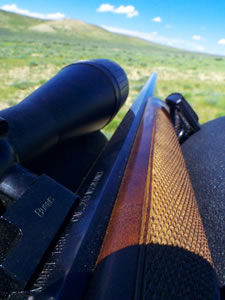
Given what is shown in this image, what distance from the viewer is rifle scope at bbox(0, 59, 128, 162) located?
2.55 feet

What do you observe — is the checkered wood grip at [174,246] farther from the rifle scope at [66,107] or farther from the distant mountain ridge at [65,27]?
the distant mountain ridge at [65,27]

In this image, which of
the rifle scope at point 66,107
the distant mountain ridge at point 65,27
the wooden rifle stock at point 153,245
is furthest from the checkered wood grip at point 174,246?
Result: the distant mountain ridge at point 65,27

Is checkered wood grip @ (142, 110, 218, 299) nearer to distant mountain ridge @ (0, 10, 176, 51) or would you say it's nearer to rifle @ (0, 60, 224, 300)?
rifle @ (0, 60, 224, 300)

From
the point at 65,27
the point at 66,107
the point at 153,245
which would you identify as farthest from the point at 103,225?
the point at 65,27

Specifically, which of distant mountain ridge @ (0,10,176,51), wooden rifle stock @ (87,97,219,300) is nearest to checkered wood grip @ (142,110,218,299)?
wooden rifle stock @ (87,97,219,300)

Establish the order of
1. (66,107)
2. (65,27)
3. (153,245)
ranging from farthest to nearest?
(65,27), (66,107), (153,245)

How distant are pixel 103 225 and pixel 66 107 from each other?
609 millimetres

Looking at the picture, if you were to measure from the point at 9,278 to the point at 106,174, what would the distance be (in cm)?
38

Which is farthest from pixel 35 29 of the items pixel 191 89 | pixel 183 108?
pixel 183 108

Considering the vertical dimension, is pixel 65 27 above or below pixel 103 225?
above

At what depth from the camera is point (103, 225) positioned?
19.5 inches

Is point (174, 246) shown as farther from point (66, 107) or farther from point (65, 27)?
point (65, 27)

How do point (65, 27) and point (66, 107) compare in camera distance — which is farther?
point (65, 27)

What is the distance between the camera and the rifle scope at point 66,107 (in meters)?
0.78
